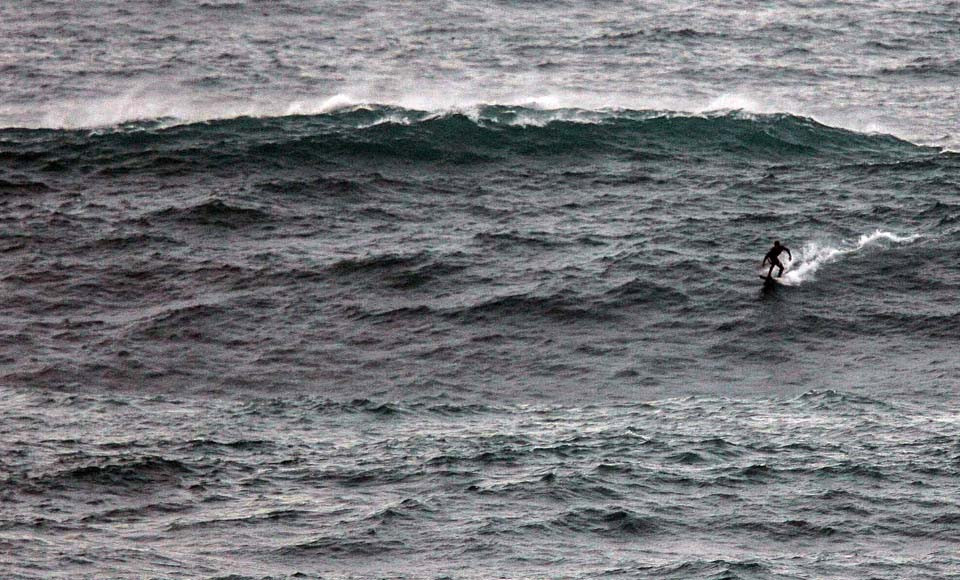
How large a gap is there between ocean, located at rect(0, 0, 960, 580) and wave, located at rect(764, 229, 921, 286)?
147 millimetres

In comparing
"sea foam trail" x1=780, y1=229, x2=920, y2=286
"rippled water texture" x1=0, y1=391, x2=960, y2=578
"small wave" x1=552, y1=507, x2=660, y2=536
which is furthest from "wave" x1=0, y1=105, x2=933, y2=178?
"small wave" x1=552, y1=507, x2=660, y2=536

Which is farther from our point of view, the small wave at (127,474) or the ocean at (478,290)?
the small wave at (127,474)

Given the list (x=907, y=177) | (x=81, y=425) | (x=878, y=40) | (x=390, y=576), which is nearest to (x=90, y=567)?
(x=390, y=576)

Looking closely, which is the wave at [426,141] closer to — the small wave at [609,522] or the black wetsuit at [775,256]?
the black wetsuit at [775,256]

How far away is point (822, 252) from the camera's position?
64562mm

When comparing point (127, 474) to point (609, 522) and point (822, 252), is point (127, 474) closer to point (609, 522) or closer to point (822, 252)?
point (609, 522)

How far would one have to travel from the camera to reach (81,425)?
50781mm

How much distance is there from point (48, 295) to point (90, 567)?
23772 millimetres

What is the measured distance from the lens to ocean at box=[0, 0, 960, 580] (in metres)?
43.9

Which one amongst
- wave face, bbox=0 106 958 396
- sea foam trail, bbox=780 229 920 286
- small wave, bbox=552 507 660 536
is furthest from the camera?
sea foam trail, bbox=780 229 920 286

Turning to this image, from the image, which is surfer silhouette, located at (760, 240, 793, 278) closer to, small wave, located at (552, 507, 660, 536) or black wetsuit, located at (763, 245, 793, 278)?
black wetsuit, located at (763, 245, 793, 278)

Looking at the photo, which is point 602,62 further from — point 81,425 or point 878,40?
point 81,425

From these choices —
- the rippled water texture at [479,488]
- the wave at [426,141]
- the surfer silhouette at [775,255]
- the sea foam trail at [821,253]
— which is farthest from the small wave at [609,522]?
the wave at [426,141]

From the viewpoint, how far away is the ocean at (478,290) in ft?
144
